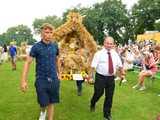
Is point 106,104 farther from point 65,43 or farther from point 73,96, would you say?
point 65,43

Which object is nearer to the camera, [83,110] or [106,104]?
[106,104]

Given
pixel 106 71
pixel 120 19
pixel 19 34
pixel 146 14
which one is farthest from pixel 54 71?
pixel 19 34

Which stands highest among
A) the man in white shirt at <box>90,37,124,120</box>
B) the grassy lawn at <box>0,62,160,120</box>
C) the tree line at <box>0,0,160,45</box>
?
the tree line at <box>0,0,160,45</box>

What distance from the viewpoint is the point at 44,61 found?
8102mm

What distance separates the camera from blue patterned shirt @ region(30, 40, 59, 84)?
8062 millimetres

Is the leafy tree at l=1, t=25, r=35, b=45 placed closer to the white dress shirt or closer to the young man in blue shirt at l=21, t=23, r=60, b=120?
the white dress shirt

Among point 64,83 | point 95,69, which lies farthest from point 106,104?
point 64,83

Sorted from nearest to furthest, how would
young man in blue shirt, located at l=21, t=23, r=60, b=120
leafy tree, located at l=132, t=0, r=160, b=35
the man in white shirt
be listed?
young man in blue shirt, located at l=21, t=23, r=60, b=120 < the man in white shirt < leafy tree, located at l=132, t=0, r=160, b=35

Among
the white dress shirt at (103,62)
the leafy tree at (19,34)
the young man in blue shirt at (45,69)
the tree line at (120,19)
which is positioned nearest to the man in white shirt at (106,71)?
the white dress shirt at (103,62)

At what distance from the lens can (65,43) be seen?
49.2ft

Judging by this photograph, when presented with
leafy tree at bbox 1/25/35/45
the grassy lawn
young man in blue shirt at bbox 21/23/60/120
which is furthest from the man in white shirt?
leafy tree at bbox 1/25/35/45

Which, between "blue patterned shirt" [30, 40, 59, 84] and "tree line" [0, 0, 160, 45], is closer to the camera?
"blue patterned shirt" [30, 40, 59, 84]

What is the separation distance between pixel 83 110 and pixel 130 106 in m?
1.58

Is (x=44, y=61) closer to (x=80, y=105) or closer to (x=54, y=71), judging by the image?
(x=54, y=71)
